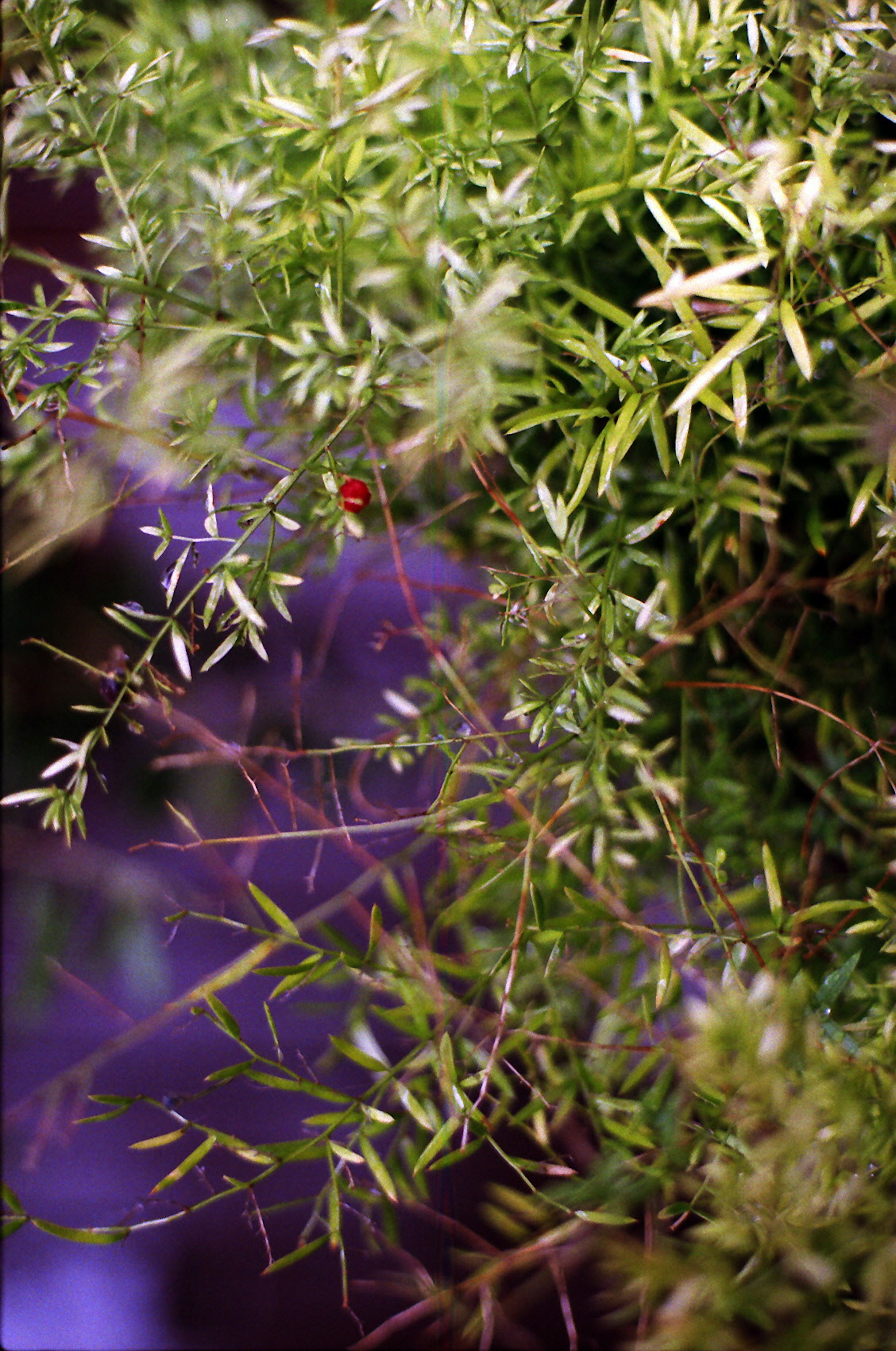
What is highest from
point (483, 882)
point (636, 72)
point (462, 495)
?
point (636, 72)

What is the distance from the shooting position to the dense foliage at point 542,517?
1.02 feet

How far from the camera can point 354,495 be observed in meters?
0.39

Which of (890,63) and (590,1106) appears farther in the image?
(590,1106)

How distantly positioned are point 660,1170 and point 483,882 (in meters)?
Result: 0.14

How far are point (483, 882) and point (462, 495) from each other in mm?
201

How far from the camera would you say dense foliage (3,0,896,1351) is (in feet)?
1.02

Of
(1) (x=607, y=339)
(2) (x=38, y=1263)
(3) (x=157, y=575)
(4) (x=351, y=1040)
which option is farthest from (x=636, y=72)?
(2) (x=38, y=1263)

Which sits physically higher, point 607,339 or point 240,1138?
point 607,339

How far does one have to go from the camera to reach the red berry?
1.25ft

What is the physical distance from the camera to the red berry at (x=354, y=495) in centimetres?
38

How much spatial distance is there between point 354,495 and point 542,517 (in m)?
0.10

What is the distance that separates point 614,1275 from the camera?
345 mm

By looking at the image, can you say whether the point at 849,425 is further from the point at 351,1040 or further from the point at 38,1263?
the point at 38,1263

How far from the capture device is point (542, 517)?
16.4 inches
